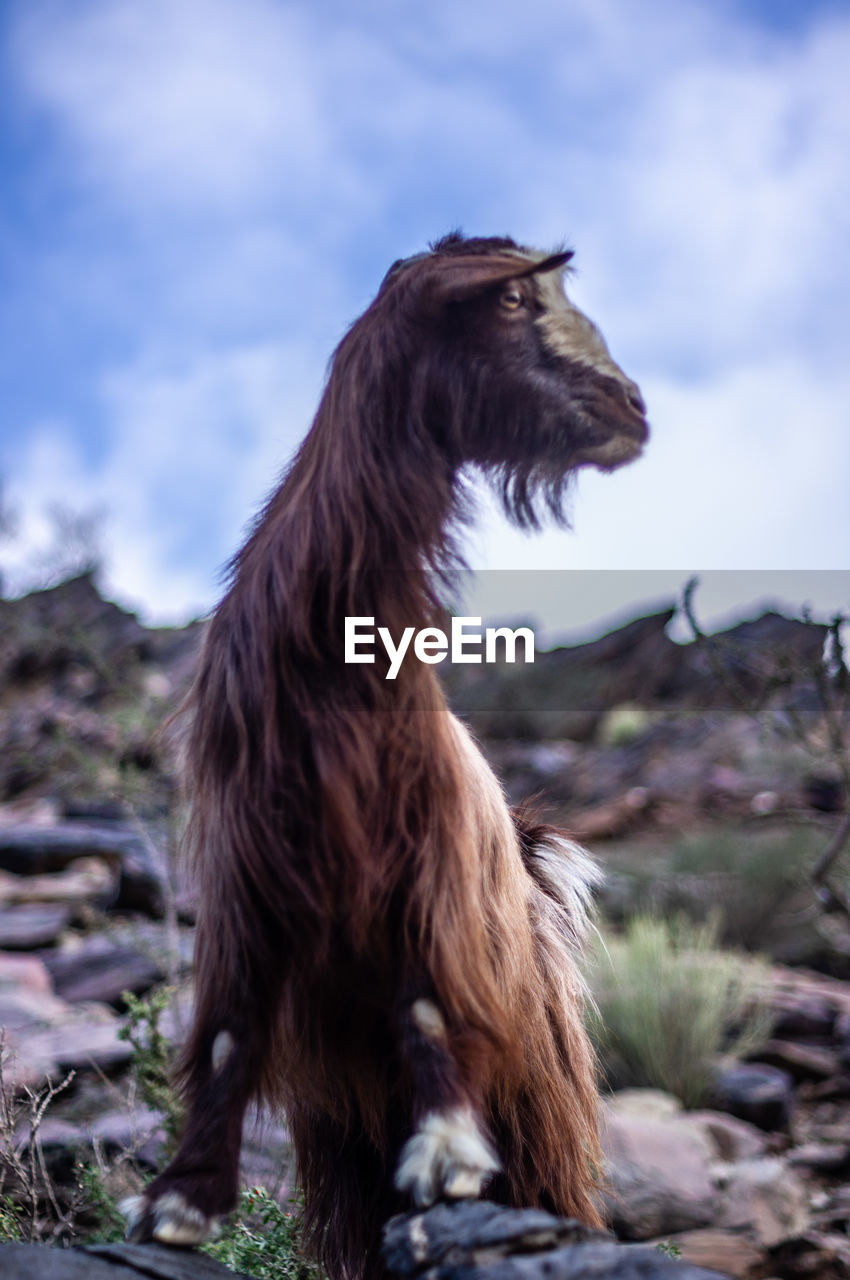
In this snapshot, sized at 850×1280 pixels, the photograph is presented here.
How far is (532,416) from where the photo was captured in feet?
7.30

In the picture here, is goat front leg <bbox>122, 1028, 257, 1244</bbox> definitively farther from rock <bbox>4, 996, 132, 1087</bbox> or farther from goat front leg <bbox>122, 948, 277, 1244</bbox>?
rock <bbox>4, 996, 132, 1087</bbox>

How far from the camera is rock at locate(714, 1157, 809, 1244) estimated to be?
16.3 ft

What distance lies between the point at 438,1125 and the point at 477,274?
162cm

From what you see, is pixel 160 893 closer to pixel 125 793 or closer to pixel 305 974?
pixel 125 793

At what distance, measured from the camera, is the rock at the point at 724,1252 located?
4441 millimetres

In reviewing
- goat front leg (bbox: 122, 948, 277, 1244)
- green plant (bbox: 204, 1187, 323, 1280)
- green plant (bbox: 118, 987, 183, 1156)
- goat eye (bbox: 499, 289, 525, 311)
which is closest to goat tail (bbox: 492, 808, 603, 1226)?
goat front leg (bbox: 122, 948, 277, 1244)

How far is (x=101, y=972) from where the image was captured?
7.70 metres

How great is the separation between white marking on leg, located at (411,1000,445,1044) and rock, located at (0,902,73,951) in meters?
7.54

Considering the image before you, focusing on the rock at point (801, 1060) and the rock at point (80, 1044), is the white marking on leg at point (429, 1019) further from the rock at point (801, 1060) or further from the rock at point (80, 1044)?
the rock at point (801, 1060)

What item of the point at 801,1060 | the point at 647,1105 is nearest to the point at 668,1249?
the point at 647,1105

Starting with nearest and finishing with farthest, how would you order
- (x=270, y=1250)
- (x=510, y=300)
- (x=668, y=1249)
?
1. (x=510, y=300)
2. (x=270, y=1250)
3. (x=668, y=1249)

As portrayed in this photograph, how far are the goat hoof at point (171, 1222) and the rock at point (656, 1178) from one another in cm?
322

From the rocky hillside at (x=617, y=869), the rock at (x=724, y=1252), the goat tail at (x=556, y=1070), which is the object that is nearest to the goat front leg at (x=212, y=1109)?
the goat tail at (x=556, y=1070)

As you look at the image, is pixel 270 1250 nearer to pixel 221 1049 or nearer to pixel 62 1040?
pixel 221 1049
